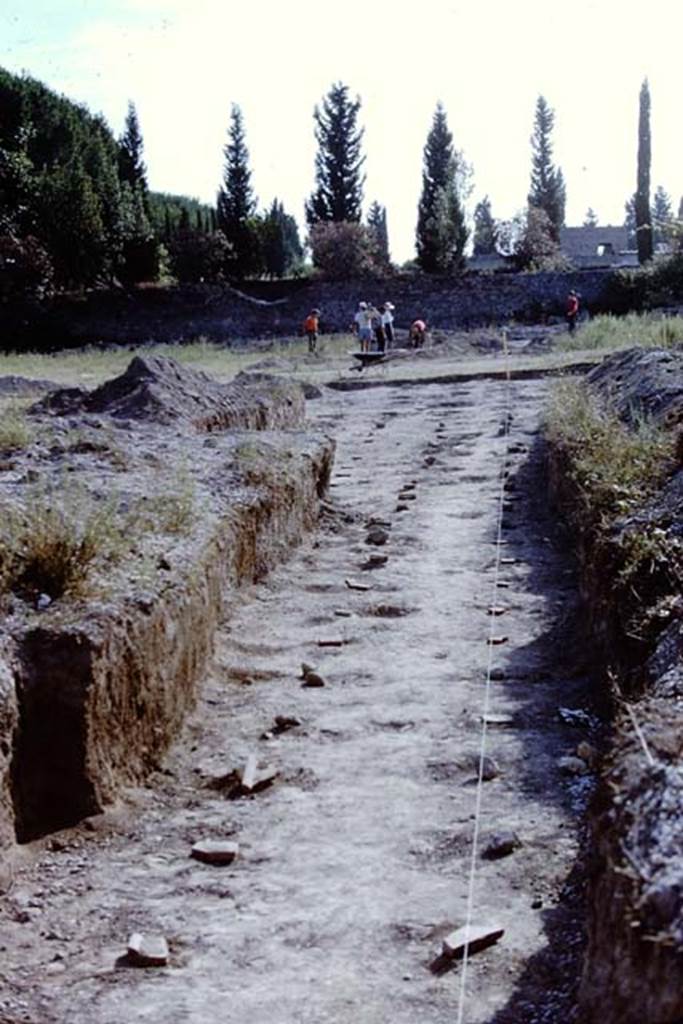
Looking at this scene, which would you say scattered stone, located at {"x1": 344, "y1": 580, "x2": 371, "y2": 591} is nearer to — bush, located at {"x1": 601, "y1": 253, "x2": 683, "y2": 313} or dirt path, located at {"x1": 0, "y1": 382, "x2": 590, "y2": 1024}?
Answer: dirt path, located at {"x1": 0, "y1": 382, "x2": 590, "y2": 1024}

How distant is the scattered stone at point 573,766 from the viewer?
17.9 feet

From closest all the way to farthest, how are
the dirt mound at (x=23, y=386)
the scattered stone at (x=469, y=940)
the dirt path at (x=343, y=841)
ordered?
the dirt path at (x=343, y=841) < the scattered stone at (x=469, y=940) < the dirt mound at (x=23, y=386)

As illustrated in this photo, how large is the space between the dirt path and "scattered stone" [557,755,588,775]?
1.6 inches

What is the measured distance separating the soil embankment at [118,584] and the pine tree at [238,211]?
42.5 metres

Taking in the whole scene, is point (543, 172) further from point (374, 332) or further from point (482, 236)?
point (374, 332)

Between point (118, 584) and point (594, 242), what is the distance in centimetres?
7388

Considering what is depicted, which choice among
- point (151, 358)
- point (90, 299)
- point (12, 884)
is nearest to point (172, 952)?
point (12, 884)

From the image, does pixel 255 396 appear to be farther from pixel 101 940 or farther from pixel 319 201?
pixel 319 201

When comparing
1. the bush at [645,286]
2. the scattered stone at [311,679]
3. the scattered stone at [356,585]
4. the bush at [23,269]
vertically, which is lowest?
the scattered stone at [311,679]

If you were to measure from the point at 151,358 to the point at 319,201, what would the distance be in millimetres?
44003

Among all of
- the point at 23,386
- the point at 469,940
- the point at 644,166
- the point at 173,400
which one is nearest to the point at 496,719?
the point at 469,940

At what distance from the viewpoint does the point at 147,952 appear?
404cm

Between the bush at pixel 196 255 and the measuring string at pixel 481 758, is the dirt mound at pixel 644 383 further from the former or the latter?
the bush at pixel 196 255

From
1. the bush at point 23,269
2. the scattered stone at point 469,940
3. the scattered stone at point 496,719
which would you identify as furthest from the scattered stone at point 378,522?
the bush at point 23,269
